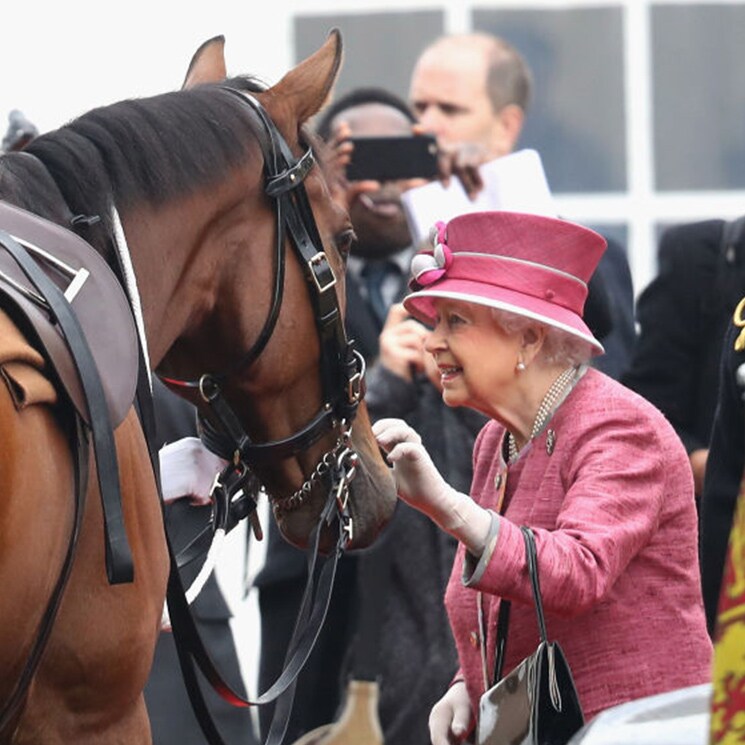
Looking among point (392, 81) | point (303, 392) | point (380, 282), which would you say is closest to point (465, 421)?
point (380, 282)

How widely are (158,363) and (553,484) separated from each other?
0.74m

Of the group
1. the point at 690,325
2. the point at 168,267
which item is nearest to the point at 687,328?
the point at 690,325

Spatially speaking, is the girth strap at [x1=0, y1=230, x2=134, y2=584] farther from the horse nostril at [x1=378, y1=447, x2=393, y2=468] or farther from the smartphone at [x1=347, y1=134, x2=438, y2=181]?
the smartphone at [x1=347, y1=134, x2=438, y2=181]

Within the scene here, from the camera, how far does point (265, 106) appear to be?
3.94 m

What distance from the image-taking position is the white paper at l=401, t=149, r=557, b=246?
5164 millimetres

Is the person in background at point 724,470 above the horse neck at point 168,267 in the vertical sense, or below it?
below

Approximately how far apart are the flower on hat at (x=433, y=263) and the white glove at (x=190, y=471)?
0.56m

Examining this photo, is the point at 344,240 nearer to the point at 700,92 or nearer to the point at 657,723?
the point at 657,723

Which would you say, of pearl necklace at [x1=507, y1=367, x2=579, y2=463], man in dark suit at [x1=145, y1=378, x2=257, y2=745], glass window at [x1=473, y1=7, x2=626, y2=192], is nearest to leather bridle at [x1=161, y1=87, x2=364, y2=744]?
pearl necklace at [x1=507, y1=367, x2=579, y2=463]

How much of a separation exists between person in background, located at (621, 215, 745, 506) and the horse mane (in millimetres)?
1529

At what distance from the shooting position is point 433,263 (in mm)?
3922

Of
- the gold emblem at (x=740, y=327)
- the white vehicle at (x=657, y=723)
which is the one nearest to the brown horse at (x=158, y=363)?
the gold emblem at (x=740, y=327)

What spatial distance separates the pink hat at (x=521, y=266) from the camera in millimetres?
3809

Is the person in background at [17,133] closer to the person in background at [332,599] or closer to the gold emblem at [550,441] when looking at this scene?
the person in background at [332,599]
